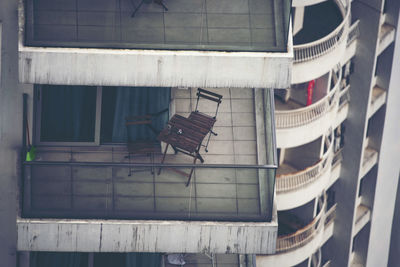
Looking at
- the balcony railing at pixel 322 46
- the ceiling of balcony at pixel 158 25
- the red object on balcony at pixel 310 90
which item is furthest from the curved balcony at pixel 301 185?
the ceiling of balcony at pixel 158 25

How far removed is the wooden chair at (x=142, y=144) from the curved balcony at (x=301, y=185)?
28.5ft

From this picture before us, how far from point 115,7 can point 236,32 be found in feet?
7.25

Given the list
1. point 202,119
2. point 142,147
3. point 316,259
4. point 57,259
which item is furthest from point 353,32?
point 57,259

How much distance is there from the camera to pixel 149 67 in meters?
17.4

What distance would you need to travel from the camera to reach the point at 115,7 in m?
17.9

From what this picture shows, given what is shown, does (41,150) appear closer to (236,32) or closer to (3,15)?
(3,15)

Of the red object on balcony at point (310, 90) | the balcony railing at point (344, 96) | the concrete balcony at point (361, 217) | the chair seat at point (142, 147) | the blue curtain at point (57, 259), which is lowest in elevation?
the concrete balcony at point (361, 217)

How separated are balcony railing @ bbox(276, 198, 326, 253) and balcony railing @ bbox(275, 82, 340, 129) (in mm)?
3803

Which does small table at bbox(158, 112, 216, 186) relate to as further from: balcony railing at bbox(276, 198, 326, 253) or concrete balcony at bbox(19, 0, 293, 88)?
balcony railing at bbox(276, 198, 326, 253)

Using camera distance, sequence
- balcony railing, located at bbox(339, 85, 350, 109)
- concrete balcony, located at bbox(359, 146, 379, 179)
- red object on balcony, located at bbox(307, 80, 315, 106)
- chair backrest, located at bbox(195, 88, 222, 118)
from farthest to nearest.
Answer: concrete balcony, located at bbox(359, 146, 379, 179), balcony railing, located at bbox(339, 85, 350, 109), red object on balcony, located at bbox(307, 80, 315, 106), chair backrest, located at bbox(195, 88, 222, 118)

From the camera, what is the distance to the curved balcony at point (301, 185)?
1130 inches

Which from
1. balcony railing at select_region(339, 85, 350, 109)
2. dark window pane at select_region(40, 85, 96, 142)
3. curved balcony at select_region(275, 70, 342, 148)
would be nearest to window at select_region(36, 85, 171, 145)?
dark window pane at select_region(40, 85, 96, 142)

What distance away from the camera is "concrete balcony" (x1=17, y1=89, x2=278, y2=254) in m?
18.0

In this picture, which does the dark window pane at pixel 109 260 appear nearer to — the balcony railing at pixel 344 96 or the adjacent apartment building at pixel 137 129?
the adjacent apartment building at pixel 137 129
